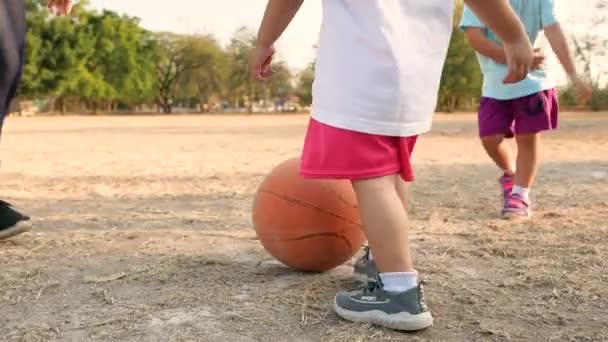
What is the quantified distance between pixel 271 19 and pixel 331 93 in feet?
1.37

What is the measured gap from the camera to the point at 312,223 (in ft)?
9.83

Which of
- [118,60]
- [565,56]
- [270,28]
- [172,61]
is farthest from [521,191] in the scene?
[172,61]

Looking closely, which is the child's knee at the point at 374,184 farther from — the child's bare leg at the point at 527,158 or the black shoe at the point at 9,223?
→ the child's bare leg at the point at 527,158

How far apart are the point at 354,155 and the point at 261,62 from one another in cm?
59

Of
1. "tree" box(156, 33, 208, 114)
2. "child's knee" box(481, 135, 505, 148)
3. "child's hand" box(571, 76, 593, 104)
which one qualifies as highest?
"tree" box(156, 33, 208, 114)

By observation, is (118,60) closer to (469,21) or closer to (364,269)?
(469,21)

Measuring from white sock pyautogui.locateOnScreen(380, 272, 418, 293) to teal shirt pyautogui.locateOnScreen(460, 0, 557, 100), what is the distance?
251 centimetres

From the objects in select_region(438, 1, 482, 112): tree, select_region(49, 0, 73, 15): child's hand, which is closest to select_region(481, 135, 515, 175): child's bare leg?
select_region(49, 0, 73, 15): child's hand

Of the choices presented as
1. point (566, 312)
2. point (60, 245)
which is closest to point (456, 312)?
point (566, 312)

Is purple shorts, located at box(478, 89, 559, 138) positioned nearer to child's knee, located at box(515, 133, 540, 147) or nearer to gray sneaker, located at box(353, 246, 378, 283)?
child's knee, located at box(515, 133, 540, 147)

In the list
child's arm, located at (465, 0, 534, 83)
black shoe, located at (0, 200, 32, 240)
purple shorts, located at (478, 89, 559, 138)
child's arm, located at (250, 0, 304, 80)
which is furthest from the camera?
purple shorts, located at (478, 89, 559, 138)

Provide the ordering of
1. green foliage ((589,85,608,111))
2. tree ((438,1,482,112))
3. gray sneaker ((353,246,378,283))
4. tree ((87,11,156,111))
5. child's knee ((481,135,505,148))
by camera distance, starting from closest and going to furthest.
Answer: gray sneaker ((353,246,378,283))
child's knee ((481,135,505,148))
green foliage ((589,85,608,111))
tree ((438,1,482,112))
tree ((87,11,156,111))

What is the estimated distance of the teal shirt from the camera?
459cm

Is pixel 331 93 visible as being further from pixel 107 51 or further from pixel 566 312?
pixel 107 51
